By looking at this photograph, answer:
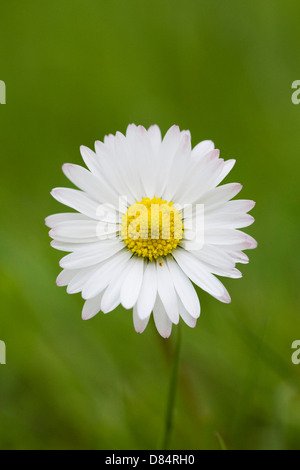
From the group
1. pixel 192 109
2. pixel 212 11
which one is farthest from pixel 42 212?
pixel 212 11

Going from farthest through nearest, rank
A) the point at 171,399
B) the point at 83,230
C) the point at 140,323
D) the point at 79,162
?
1. the point at 79,162
2. the point at 171,399
3. the point at 83,230
4. the point at 140,323

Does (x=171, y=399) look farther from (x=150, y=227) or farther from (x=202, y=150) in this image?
(x=202, y=150)

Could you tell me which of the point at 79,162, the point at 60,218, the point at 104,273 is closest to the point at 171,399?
the point at 104,273

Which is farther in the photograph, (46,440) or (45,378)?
(45,378)

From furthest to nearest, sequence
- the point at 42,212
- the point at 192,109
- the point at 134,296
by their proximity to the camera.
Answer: the point at 192,109 < the point at 42,212 < the point at 134,296

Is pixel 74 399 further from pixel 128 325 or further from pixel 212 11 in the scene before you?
pixel 212 11

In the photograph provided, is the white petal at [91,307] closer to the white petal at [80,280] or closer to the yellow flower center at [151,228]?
the white petal at [80,280]
